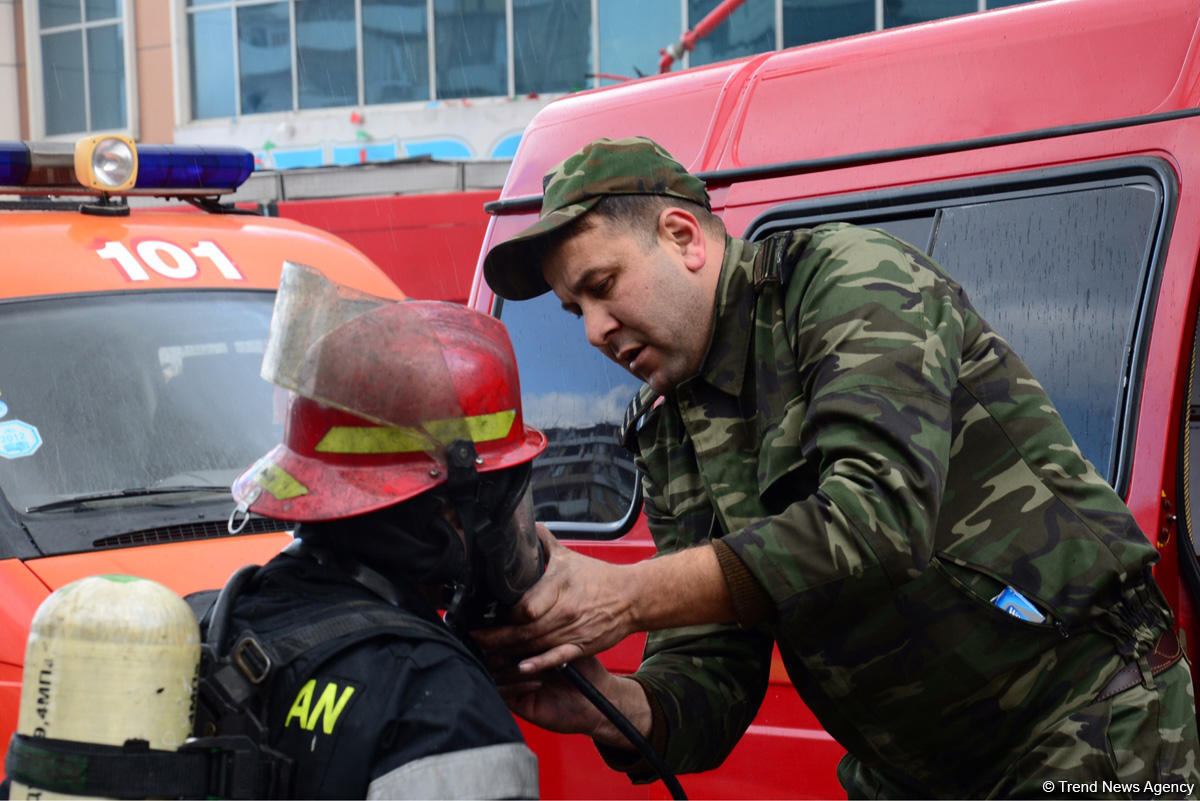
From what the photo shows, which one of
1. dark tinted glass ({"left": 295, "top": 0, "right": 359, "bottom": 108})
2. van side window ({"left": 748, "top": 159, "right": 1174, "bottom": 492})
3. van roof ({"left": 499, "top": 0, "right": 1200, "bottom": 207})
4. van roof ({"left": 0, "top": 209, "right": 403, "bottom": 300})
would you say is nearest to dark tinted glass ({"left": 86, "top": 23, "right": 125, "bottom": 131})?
dark tinted glass ({"left": 295, "top": 0, "right": 359, "bottom": 108})

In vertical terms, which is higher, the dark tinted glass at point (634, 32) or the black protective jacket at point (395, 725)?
the dark tinted glass at point (634, 32)

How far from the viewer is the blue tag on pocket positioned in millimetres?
2092

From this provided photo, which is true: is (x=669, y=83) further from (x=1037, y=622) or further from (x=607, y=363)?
(x=1037, y=622)

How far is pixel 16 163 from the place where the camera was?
4.45 meters

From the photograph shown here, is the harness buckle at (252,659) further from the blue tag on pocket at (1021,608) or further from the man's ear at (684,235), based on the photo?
the blue tag on pocket at (1021,608)

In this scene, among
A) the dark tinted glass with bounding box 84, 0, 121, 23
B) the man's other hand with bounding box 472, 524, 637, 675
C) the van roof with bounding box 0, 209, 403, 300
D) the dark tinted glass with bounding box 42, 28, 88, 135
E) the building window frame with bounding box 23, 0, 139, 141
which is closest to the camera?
the man's other hand with bounding box 472, 524, 637, 675

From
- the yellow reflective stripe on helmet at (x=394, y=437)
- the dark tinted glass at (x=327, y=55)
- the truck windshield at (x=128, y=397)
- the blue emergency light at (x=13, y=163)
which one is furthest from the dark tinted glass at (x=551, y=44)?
the yellow reflective stripe on helmet at (x=394, y=437)

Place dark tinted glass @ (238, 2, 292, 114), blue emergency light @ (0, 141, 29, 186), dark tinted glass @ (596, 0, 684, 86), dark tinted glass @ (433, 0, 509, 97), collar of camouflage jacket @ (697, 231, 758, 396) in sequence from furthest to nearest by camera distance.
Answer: dark tinted glass @ (238, 2, 292, 114)
dark tinted glass @ (433, 0, 509, 97)
dark tinted glass @ (596, 0, 684, 86)
blue emergency light @ (0, 141, 29, 186)
collar of camouflage jacket @ (697, 231, 758, 396)

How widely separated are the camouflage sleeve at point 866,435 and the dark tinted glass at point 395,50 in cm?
1774

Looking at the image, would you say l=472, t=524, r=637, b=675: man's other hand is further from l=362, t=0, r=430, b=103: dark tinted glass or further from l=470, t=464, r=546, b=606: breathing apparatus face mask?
l=362, t=0, r=430, b=103: dark tinted glass

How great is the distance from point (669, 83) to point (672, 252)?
48.3 inches

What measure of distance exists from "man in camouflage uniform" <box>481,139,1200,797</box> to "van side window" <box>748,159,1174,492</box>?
16.3 inches

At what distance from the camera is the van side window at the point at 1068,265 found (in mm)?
2488

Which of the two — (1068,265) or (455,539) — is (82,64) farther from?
(455,539)
